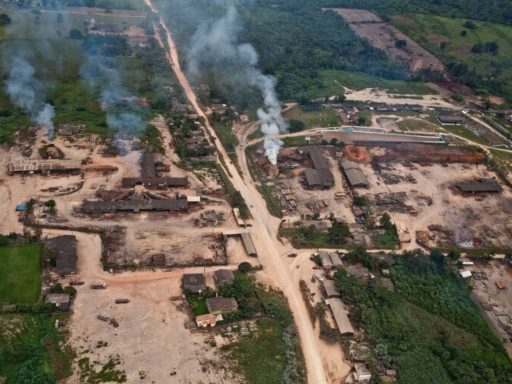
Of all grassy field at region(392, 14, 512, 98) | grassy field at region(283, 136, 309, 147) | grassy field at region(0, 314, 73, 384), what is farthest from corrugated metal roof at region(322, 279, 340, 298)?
grassy field at region(392, 14, 512, 98)

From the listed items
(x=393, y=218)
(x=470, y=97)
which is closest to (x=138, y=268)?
(x=393, y=218)

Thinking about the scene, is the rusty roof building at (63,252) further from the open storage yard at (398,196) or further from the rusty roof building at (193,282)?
the open storage yard at (398,196)

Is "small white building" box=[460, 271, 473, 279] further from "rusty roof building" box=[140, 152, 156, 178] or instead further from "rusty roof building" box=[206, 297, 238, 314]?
"rusty roof building" box=[140, 152, 156, 178]

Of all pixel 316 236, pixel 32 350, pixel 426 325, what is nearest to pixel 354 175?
pixel 316 236

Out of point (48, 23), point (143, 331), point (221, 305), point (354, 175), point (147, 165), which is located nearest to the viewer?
point (143, 331)

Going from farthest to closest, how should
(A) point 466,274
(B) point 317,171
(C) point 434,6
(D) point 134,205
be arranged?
(C) point 434,6 → (B) point 317,171 → (D) point 134,205 → (A) point 466,274

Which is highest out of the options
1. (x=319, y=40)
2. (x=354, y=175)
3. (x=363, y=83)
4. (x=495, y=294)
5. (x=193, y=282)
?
(x=319, y=40)

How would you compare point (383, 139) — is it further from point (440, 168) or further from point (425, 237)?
point (425, 237)

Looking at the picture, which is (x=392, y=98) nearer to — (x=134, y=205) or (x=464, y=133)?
(x=464, y=133)
